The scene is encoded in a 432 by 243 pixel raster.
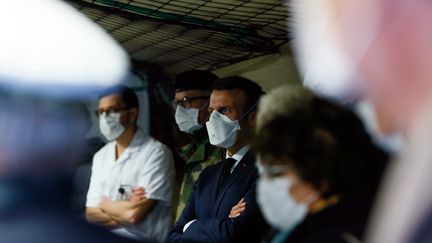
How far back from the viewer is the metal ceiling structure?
1401mm

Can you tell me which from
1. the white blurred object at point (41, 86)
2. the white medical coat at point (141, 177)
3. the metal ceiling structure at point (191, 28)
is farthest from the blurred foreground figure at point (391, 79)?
the white blurred object at point (41, 86)

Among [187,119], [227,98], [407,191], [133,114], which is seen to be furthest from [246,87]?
[407,191]

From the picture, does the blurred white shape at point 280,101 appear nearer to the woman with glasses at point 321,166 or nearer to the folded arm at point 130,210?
the woman with glasses at point 321,166

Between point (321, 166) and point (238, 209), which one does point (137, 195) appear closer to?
point (238, 209)

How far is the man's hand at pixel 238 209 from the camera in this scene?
146 cm

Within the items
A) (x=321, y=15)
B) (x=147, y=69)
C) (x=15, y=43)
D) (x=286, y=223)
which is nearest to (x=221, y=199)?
(x=286, y=223)

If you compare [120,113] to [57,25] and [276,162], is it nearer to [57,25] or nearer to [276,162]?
[57,25]

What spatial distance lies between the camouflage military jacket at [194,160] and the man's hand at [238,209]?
102mm

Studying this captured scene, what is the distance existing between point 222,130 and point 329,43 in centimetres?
29

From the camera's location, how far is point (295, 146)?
1.29m

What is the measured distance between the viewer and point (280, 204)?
1335 millimetres

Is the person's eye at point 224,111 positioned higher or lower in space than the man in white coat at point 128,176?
higher

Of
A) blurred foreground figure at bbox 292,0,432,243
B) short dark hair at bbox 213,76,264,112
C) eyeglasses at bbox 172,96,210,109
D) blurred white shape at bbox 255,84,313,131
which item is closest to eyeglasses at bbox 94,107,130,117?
eyeglasses at bbox 172,96,210,109

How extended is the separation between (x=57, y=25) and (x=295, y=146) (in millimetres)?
595
